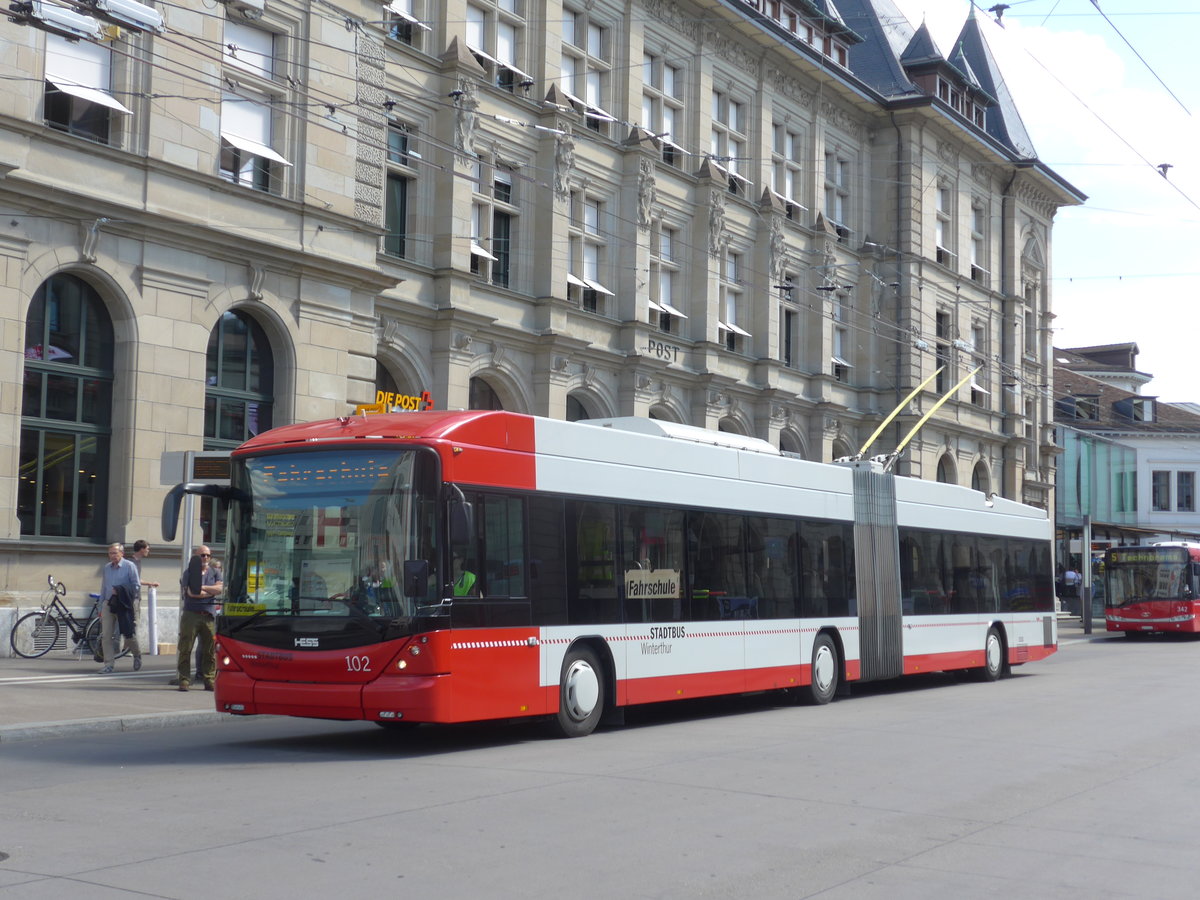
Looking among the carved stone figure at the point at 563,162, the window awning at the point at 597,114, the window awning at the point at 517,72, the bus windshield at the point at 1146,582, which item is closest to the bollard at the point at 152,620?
the window awning at the point at 597,114

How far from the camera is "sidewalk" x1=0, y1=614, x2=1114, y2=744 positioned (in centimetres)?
1298

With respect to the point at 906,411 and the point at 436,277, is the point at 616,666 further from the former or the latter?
the point at 906,411

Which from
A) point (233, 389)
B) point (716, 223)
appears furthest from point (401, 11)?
point (716, 223)

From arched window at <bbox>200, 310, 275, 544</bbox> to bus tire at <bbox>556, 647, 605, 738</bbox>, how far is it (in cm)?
1130

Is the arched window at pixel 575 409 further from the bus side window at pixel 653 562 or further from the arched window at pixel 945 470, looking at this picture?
the arched window at pixel 945 470

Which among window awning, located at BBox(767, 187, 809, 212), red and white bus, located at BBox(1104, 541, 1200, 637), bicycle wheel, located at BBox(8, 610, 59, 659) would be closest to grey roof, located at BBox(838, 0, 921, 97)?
window awning, located at BBox(767, 187, 809, 212)

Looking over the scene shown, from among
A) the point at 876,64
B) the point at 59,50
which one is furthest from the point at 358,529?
the point at 876,64

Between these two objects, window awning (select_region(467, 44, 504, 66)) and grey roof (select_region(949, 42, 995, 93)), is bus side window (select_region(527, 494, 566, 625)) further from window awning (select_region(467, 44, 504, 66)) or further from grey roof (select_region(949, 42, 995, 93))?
grey roof (select_region(949, 42, 995, 93))

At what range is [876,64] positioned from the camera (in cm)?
4934

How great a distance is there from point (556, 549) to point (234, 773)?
3.90m

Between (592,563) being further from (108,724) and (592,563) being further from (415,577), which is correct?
(108,724)

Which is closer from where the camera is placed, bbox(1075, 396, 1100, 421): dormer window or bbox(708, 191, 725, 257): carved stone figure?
bbox(708, 191, 725, 257): carved stone figure

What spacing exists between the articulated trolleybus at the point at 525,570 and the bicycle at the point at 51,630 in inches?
338

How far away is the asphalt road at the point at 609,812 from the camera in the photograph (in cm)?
697
